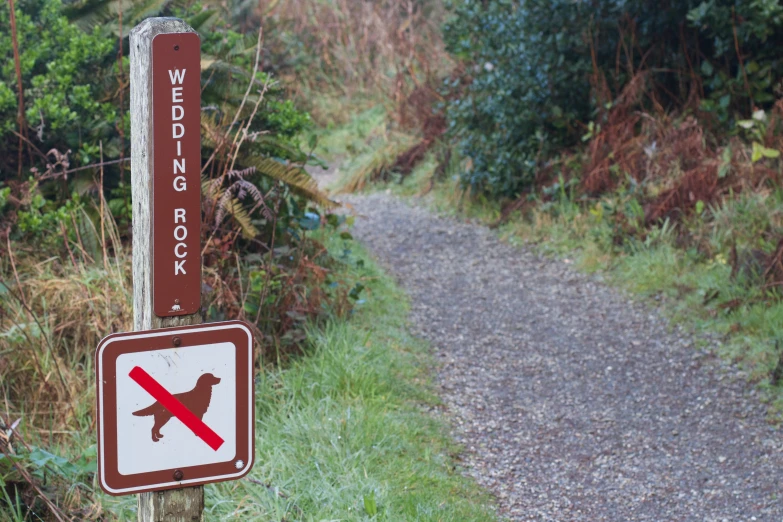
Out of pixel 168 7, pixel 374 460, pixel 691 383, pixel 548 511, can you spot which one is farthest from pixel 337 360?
pixel 168 7

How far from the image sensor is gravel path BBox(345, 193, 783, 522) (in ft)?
13.6

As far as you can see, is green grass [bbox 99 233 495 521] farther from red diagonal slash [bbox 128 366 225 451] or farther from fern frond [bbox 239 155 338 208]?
red diagonal slash [bbox 128 366 225 451]

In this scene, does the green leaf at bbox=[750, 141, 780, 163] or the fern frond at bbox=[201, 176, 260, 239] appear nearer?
the fern frond at bbox=[201, 176, 260, 239]

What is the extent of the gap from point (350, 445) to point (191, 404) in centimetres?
210

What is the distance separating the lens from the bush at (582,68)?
24.0 ft

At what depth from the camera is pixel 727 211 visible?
670 cm

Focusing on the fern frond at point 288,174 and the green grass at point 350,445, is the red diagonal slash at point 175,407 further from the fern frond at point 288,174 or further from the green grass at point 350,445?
the fern frond at point 288,174

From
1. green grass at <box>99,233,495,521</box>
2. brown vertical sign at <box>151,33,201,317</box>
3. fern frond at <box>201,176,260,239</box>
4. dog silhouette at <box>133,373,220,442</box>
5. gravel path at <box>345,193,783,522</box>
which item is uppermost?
brown vertical sign at <box>151,33,201,317</box>

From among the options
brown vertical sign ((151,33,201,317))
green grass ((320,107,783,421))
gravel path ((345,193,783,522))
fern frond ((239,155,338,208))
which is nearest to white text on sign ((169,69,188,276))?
brown vertical sign ((151,33,201,317))

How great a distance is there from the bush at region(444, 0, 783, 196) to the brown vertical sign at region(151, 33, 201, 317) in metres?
5.83

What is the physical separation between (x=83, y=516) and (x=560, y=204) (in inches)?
225

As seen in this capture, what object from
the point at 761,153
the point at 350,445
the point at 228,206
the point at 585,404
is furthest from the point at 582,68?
the point at 350,445

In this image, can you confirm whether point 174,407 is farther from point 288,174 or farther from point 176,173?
point 288,174

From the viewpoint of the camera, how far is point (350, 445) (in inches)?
161
